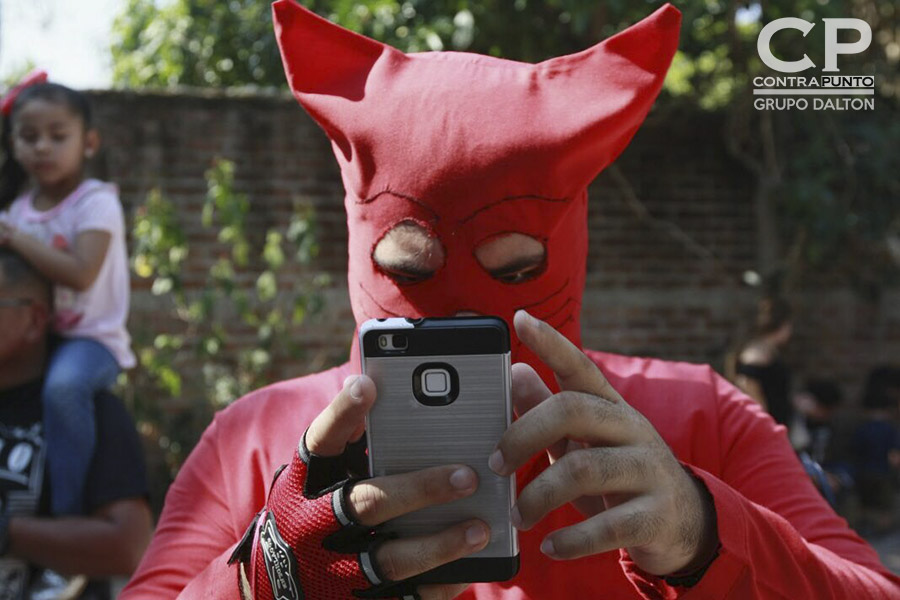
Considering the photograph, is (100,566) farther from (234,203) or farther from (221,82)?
(221,82)

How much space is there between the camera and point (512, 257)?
4.69ft

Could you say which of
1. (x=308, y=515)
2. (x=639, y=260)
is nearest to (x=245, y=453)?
(x=308, y=515)

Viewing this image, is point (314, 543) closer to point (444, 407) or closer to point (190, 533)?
point (444, 407)

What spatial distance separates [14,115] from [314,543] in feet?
8.04

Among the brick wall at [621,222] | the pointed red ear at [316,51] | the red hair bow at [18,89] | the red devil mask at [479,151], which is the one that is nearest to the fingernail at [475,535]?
the red devil mask at [479,151]

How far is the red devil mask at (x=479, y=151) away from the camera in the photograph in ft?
4.61

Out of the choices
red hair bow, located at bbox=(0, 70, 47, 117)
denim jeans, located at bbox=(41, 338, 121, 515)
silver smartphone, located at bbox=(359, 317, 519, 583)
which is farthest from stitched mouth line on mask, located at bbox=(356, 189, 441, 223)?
red hair bow, located at bbox=(0, 70, 47, 117)

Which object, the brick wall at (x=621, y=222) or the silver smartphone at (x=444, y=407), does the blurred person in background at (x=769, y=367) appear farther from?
the silver smartphone at (x=444, y=407)

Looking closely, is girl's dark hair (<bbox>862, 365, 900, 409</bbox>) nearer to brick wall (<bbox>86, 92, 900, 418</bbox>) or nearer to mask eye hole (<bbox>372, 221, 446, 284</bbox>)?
brick wall (<bbox>86, 92, 900, 418</bbox>)

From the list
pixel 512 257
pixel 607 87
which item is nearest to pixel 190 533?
pixel 512 257

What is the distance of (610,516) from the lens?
106cm

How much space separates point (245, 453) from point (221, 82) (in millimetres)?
5355

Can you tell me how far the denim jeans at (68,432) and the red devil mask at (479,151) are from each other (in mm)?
1251

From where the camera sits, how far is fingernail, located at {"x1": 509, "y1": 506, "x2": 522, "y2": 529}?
1087 mm
